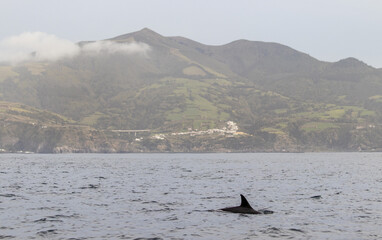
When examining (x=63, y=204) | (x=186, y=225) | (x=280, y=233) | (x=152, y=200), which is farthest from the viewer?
(x=152, y=200)

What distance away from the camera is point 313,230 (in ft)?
119

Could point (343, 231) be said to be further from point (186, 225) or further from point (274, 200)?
point (274, 200)

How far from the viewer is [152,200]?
2174 inches

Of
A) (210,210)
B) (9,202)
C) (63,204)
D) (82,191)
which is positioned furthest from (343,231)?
(82,191)

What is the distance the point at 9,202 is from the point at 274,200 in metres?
29.9

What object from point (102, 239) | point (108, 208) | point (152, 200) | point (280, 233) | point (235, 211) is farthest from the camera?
point (152, 200)

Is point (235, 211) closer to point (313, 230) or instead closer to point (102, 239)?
point (313, 230)

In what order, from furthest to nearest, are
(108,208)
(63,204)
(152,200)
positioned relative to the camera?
(152,200) < (63,204) < (108,208)

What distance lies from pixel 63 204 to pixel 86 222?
13086 mm

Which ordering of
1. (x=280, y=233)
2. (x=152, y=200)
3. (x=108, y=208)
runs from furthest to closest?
(x=152, y=200) → (x=108, y=208) → (x=280, y=233)

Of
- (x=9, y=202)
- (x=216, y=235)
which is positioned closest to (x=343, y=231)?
(x=216, y=235)

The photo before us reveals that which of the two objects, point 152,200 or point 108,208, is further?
point 152,200

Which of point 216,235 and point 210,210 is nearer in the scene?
point 216,235

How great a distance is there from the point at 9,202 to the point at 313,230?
33.5 metres
